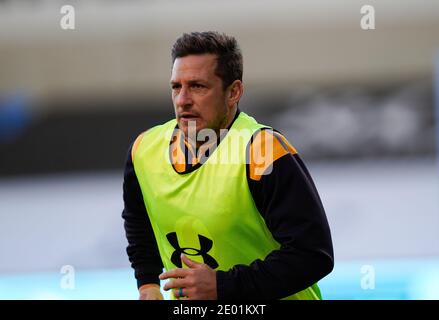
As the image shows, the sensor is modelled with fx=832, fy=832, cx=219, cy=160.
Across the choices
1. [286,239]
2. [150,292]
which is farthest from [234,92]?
[150,292]

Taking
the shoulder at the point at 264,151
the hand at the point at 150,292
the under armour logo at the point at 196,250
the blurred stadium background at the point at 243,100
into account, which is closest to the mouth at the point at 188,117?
the shoulder at the point at 264,151

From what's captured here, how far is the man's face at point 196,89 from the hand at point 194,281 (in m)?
0.29

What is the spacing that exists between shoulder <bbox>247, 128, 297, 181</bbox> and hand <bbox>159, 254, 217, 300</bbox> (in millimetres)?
199

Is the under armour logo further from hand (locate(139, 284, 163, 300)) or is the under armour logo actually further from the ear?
the ear

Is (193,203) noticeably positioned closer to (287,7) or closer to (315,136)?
(315,136)

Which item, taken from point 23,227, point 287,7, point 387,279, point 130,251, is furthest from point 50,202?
point 130,251

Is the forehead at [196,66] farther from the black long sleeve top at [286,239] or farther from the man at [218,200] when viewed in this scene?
the black long sleeve top at [286,239]

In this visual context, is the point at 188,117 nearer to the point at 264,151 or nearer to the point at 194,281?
the point at 264,151

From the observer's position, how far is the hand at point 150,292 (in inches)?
68.1

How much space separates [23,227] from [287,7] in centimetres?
254

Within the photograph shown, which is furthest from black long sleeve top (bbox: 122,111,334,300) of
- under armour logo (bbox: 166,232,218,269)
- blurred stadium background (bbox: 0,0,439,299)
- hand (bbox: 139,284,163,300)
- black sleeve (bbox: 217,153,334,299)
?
blurred stadium background (bbox: 0,0,439,299)

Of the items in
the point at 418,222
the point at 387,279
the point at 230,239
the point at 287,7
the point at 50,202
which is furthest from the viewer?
the point at 287,7

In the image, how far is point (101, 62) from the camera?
6473mm

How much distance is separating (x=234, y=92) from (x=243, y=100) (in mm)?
4115
